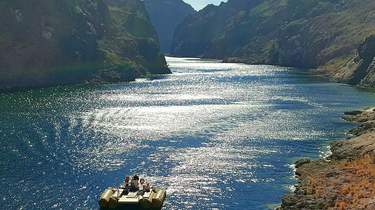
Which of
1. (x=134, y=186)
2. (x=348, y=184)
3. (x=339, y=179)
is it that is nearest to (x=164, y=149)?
(x=134, y=186)

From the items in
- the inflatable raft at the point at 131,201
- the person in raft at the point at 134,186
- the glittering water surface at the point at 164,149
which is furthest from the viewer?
the glittering water surface at the point at 164,149

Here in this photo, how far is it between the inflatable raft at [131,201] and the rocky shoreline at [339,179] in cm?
1804

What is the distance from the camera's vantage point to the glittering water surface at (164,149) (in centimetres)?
8538

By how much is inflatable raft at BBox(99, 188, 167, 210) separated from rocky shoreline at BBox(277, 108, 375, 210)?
18037 mm

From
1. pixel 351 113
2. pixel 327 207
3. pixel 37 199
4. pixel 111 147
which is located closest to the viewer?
pixel 327 207

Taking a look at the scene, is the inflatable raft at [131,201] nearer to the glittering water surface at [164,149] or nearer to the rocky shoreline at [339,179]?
the glittering water surface at [164,149]

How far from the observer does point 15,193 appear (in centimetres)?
8375

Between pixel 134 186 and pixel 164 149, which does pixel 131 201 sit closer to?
pixel 134 186

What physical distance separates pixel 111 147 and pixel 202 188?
3656 cm

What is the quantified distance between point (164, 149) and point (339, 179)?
4323 centimetres

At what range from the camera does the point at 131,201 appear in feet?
253

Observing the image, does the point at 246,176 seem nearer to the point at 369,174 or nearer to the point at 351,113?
the point at 369,174

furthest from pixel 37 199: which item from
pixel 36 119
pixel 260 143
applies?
pixel 36 119

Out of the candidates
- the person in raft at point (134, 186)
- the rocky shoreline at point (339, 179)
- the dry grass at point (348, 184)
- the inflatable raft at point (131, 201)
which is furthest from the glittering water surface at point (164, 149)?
the dry grass at point (348, 184)
